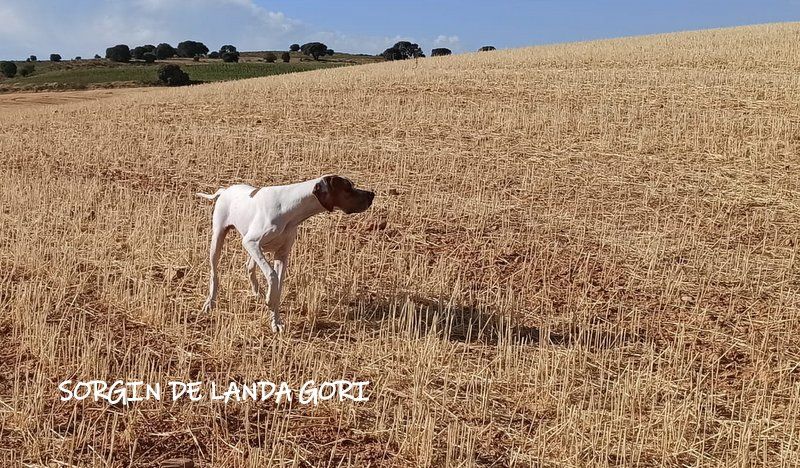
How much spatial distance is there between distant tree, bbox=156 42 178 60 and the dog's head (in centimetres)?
10385

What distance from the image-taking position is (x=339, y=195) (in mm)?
5855

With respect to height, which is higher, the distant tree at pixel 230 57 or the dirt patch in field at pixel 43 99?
the distant tree at pixel 230 57

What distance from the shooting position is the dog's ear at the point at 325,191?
5793 mm

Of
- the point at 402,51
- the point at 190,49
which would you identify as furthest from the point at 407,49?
the point at 190,49

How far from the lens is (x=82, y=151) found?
15.5 metres

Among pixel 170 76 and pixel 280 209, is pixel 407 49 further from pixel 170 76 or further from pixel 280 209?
pixel 280 209

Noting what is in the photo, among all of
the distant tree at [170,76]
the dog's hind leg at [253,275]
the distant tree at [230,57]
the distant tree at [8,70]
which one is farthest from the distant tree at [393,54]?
the dog's hind leg at [253,275]

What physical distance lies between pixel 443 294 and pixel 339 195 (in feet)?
7.29

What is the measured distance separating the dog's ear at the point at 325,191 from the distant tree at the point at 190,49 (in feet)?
377

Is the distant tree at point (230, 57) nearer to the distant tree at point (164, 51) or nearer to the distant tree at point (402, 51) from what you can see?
the distant tree at point (164, 51)

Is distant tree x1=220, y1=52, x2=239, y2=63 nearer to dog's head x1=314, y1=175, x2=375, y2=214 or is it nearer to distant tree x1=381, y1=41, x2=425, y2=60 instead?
distant tree x1=381, y1=41, x2=425, y2=60

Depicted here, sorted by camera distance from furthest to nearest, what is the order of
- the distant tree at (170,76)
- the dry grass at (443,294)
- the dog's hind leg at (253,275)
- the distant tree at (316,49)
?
the distant tree at (316,49) < the distant tree at (170,76) < the dog's hind leg at (253,275) < the dry grass at (443,294)

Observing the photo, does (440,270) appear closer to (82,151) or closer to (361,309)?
(361,309)

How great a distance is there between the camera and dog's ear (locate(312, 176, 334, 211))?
5.79 metres
